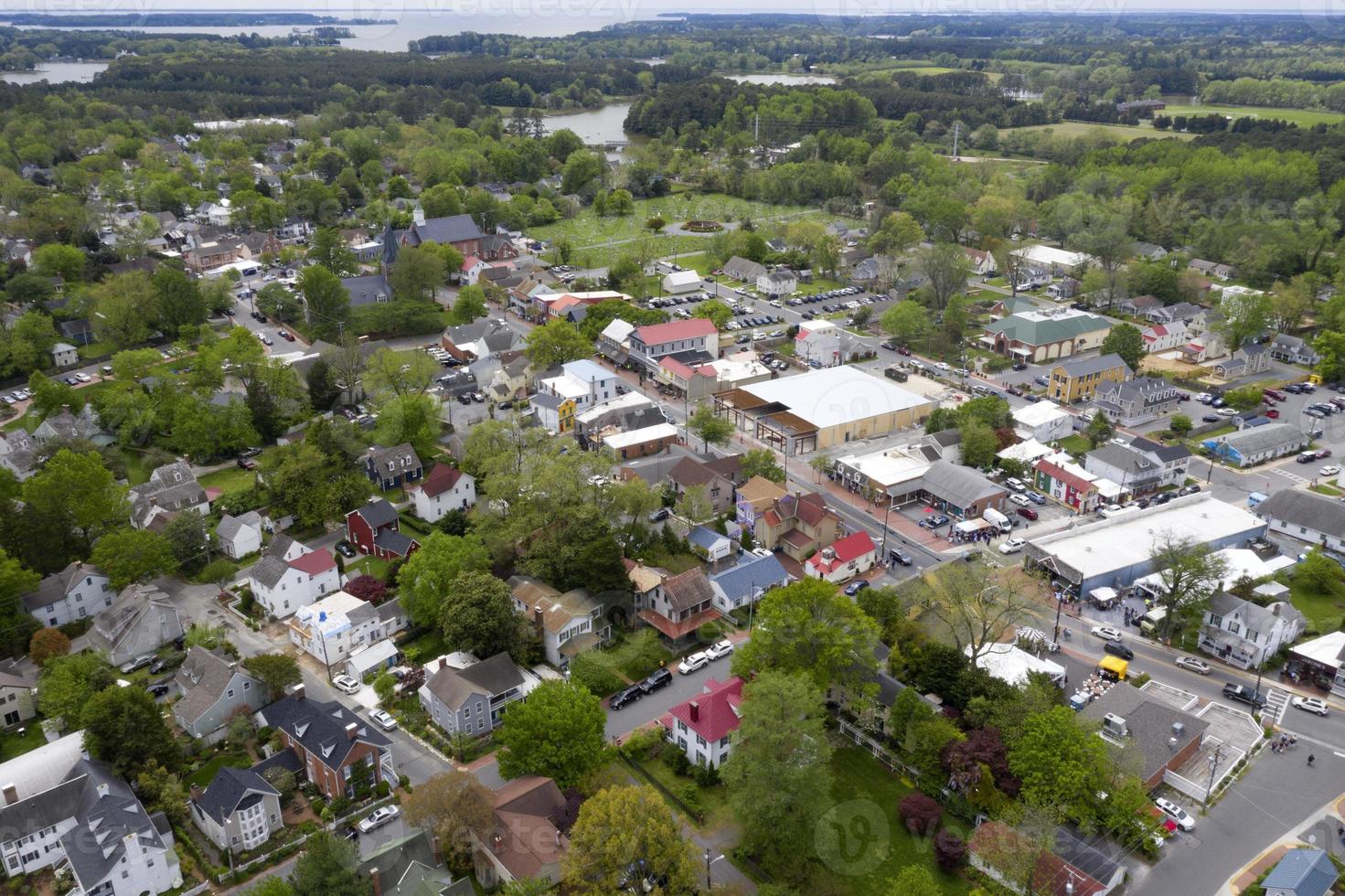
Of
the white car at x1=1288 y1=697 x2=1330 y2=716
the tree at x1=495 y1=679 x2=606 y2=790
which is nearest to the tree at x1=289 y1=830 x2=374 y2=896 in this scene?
the tree at x1=495 y1=679 x2=606 y2=790

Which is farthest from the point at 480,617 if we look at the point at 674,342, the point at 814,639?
the point at 674,342

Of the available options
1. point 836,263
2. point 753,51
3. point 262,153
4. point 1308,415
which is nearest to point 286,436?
point 836,263

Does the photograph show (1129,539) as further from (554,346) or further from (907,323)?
(554,346)

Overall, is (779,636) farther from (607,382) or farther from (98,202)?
(98,202)

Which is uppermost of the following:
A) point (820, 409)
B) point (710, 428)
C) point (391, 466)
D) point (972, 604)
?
point (972, 604)

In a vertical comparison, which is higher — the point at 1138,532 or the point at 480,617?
the point at 480,617

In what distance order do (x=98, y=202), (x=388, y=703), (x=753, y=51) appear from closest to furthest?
1. (x=388, y=703)
2. (x=98, y=202)
3. (x=753, y=51)

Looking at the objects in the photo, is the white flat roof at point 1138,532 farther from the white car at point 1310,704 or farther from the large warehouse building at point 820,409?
the large warehouse building at point 820,409
